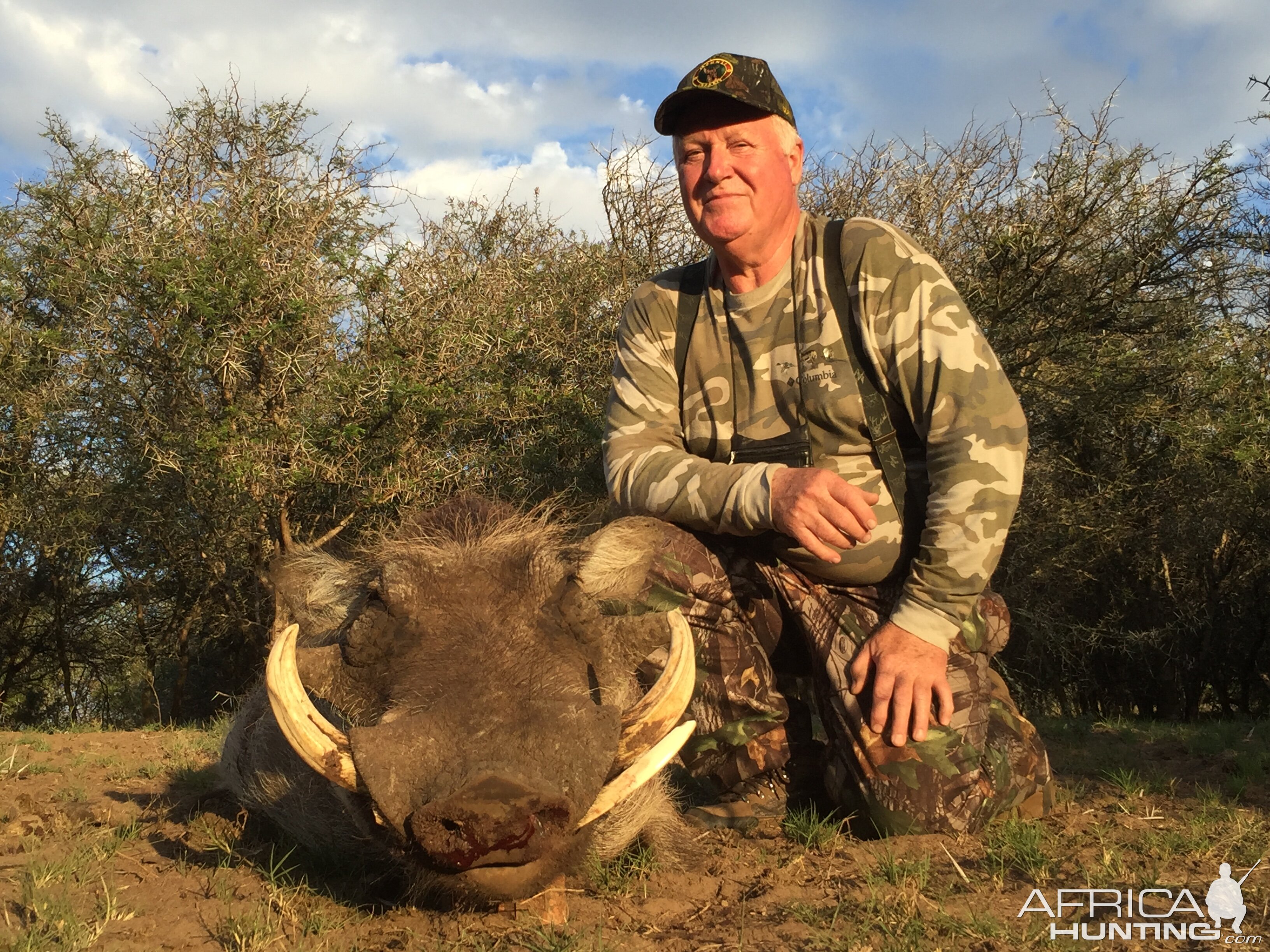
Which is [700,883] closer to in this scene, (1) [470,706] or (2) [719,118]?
(1) [470,706]

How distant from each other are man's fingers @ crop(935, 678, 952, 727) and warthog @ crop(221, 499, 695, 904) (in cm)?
79

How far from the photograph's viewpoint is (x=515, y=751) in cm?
206

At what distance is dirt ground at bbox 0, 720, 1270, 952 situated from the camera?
2.27m

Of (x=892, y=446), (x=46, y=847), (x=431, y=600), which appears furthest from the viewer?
(x=892, y=446)

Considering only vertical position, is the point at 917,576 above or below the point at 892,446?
below

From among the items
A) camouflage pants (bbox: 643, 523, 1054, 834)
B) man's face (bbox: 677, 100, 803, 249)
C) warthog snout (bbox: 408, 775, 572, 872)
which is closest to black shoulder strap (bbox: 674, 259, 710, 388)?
man's face (bbox: 677, 100, 803, 249)

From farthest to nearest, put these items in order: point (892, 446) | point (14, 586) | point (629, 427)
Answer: point (14, 586), point (629, 427), point (892, 446)

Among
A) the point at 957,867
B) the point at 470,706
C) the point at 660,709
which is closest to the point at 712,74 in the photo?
the point at 660,709

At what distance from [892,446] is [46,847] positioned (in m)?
2.76

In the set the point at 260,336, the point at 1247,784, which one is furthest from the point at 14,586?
the point at 1247,784

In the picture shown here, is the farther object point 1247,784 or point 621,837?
point 1247,784

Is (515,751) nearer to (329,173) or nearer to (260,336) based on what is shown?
(260,336)

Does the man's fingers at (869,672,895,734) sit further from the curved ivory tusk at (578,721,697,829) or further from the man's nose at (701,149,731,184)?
the man's nose at (701,149,731,184)

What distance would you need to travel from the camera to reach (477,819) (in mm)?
1924
